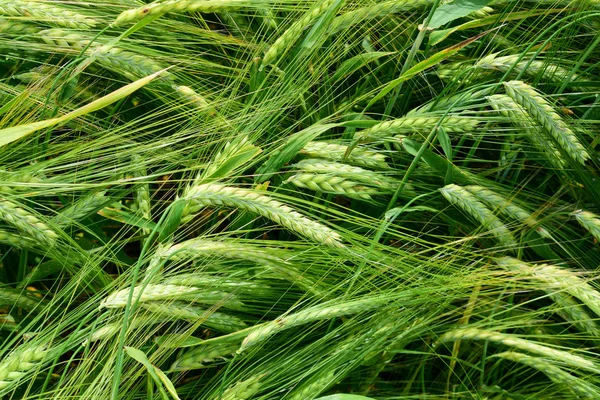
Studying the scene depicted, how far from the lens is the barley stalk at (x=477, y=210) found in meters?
1.29

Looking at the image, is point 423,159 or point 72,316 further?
point 423,159

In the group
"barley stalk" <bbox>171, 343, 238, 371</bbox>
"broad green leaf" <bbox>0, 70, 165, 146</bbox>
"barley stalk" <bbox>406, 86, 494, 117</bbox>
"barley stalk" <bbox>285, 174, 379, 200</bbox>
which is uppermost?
"broad green leaf" <bbox>0, 70, 165, 146</bbox>

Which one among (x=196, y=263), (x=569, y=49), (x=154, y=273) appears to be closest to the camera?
(x=154, y=273)

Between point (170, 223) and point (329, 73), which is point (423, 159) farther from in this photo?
point (170, 223)


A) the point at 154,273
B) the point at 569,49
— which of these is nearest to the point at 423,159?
the point at 569,49

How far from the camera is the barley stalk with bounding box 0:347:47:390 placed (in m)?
1.05

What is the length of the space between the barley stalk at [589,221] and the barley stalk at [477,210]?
0.13 meters

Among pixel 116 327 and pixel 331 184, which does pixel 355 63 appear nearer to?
pixel 331 184

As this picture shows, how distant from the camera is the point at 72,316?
3.85ft

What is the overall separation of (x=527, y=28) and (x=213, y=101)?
0.75m

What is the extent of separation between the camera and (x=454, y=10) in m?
1.45

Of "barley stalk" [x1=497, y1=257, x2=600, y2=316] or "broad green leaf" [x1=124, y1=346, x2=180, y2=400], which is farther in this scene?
"barley stalk" [x1=497, y1=257, x2=600, y2=316]

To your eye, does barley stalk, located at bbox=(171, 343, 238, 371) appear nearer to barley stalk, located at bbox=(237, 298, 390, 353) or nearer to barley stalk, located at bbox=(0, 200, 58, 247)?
barley stalk, located at bbox=(237, 298, 390, 353)

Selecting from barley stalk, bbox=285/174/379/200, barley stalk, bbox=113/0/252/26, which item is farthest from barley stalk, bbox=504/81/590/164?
barley stalk, bbox=113/0/252/26
